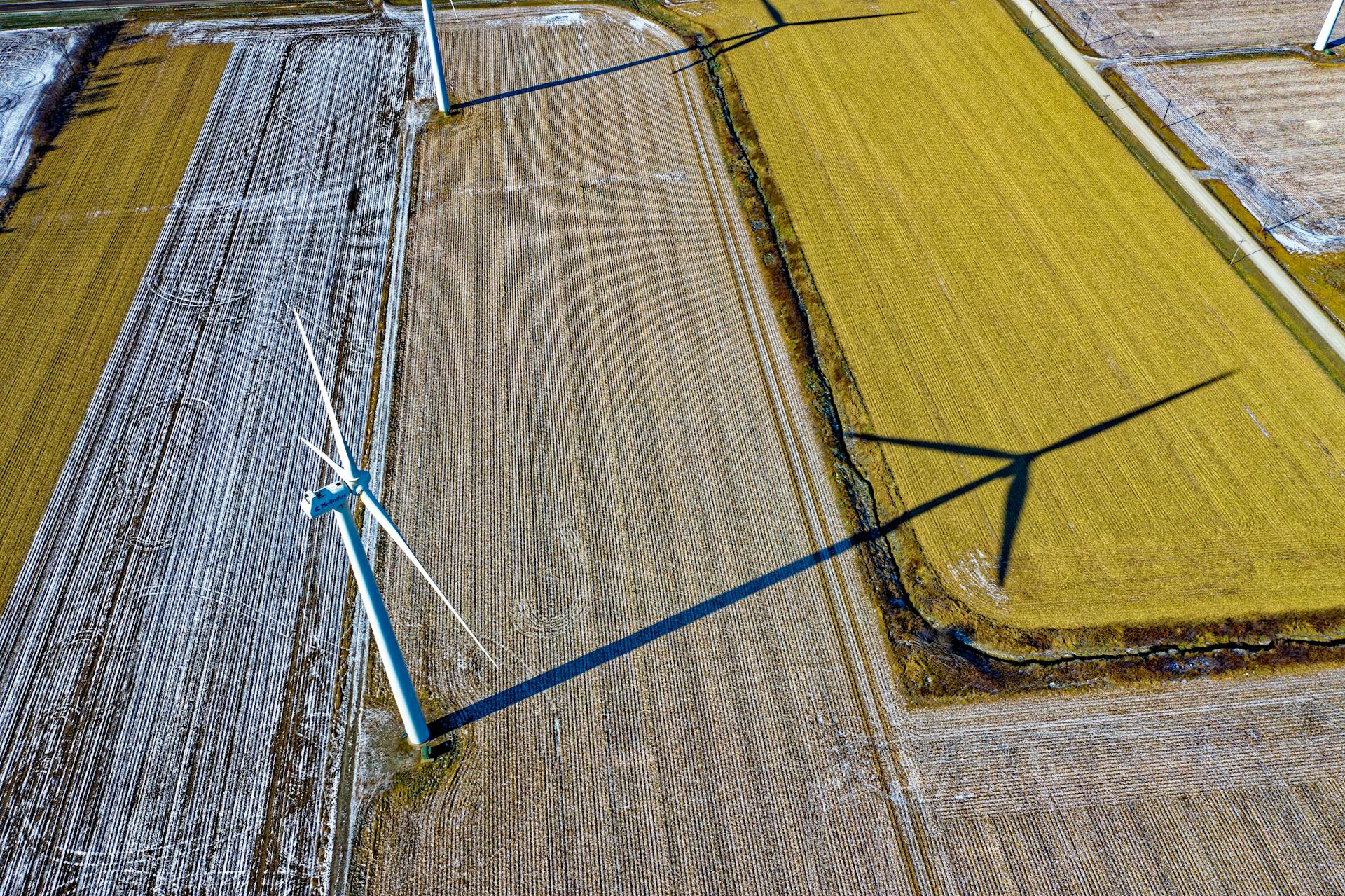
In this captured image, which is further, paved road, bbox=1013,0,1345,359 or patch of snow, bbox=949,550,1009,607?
paved road, bbox=1013,0,1345,359

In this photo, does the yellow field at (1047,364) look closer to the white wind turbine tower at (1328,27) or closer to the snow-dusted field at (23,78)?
the white wind turbine tower at (1328,27)

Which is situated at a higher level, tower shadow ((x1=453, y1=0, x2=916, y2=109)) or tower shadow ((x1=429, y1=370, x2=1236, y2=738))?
tower shadow ((x1=453, y1=0, x2=916, y2=109))

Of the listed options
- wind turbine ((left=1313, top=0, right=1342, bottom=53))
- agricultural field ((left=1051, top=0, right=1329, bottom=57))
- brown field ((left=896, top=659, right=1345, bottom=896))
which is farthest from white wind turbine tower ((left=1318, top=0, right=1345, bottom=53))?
brown field ((left=896, top=659, right=1345, bottom=896))

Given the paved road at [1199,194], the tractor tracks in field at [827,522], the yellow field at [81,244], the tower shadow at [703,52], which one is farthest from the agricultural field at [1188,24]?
the yellow field at [81,244]

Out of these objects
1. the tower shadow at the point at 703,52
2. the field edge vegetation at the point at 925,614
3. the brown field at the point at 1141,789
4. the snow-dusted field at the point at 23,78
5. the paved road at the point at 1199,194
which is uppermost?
the snow-dusted field at the point at 23,78

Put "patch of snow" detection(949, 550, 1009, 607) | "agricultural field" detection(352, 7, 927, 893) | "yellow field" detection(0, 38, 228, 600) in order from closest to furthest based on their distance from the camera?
"agricultural field" detection(352, 7, 927, 893), "patch of snow" detection(949, 550, 1009, 607), "yellow field" detection(0, 38, 228, 600)

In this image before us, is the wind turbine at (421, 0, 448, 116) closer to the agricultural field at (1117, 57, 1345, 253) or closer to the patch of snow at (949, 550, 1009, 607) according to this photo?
the patch of snow at (949, 550, 1009, 607)
